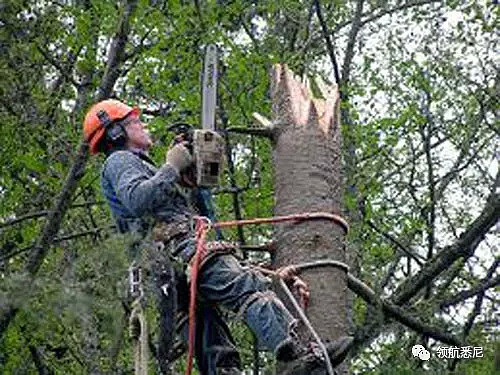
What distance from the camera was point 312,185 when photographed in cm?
400

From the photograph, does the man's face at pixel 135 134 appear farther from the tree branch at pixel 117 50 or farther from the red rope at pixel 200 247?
the tree branch at pixel 117 50

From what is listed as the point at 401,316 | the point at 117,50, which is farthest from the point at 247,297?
the point at 117,50

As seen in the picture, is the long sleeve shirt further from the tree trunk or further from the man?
the tree trunk

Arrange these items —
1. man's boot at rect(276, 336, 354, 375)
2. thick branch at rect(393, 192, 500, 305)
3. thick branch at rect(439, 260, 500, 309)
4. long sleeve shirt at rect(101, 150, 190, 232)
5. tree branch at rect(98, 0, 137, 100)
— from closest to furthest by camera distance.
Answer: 1. man's boot at rect(276, 336, 354, 375)
2. long sleeve shirt at rect(101, 150, 190, 232)
3. thick branch at rect(393, 192, 500, 305)
4. thick branch at rect(439, 260, 500, 309)
5. tree branch at rect(98, 0, 137, 100)

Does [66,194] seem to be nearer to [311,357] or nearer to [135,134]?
[135,134]

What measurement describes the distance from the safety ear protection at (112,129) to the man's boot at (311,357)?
1.51 meters

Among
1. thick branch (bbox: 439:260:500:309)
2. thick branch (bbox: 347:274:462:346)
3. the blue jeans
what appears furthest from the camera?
thick branch (bbox: 439:260:500:309)

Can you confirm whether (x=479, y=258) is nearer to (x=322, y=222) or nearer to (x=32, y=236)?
(x=32, y=236)

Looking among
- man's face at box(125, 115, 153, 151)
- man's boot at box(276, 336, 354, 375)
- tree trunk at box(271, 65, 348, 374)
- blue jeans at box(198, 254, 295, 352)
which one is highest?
man's face at box(125, 115, 153, 151)

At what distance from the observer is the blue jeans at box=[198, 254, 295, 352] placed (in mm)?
3549

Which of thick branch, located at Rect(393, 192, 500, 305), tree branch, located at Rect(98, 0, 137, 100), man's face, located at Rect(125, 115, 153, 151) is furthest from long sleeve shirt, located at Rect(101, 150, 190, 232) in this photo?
tree branch, located at Rect(98, 0, 137, 100)

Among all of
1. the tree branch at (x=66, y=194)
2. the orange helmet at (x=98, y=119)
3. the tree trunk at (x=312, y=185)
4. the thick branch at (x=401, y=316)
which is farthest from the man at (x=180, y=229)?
the tree branch at (x=66, y=194)

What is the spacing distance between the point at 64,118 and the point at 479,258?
454 cm

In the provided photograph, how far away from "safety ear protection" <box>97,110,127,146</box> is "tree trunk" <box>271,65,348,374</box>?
72 cm
